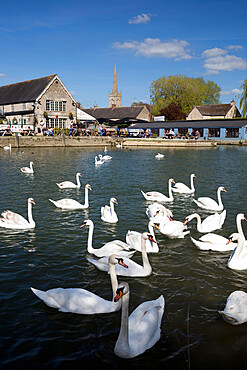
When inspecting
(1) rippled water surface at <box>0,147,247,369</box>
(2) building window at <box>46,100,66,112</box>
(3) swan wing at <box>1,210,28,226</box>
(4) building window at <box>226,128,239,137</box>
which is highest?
(2) building window at <box>46,100,66,112</box>

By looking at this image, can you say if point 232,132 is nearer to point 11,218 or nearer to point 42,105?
point 42,105

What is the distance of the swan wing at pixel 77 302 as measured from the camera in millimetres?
5836

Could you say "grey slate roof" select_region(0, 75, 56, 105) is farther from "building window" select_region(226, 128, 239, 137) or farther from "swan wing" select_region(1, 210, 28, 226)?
"swan wing" select_region(1, 210, 28, 226)

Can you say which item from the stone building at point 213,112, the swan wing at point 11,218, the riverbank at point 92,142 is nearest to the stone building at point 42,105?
the riverbank at point 92,142

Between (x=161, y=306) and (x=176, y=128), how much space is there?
7206 centimetres

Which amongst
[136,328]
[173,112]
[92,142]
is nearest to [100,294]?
[136,328]

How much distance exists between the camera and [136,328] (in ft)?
16.6

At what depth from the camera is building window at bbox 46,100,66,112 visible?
59406mm

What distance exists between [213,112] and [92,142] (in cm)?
4547

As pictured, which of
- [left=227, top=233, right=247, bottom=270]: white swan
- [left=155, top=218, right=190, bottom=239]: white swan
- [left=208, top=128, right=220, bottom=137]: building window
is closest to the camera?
[left=227, top=233, right=247, bottom=270]: white swan

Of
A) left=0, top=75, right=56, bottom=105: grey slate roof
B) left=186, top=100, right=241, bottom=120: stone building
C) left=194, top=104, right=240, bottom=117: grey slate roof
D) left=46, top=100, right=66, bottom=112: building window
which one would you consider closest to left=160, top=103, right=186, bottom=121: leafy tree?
left=186, top=100, right=241, bottom=120: stone building

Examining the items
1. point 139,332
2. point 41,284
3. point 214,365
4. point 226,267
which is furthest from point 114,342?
point 226,267

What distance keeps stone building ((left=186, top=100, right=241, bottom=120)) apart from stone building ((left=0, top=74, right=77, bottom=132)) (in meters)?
36.4

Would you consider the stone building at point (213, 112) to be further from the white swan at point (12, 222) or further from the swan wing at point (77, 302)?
the swan wing at point (77, 302)
